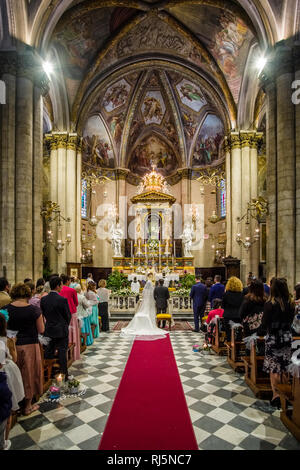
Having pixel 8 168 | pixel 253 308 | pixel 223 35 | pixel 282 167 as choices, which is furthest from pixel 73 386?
pixel 223 35

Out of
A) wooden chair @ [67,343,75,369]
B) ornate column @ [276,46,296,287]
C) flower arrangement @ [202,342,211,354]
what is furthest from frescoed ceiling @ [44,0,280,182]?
wooden chair @ [67,343,75,369]

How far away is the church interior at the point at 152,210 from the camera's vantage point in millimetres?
4230

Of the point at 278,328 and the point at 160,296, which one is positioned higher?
the point at 278,328

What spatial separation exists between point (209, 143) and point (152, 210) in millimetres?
7445

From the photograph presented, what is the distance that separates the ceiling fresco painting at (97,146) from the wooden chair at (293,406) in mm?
23037

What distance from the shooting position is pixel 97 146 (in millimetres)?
26125

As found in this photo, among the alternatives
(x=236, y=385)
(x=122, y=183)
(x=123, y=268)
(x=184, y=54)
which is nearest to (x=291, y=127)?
(x=236, y=385)

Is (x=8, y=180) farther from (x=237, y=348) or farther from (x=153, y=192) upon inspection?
(x=153, y=192)

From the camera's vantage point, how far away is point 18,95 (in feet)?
35.9

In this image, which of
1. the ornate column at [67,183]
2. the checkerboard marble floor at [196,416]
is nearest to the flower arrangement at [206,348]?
the checkerboard marble floor at [196,416]

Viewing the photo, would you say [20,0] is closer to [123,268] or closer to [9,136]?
[9,136]

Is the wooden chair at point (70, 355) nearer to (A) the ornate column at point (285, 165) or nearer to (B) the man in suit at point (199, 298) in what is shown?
(B) the man in suit at point (199, 298)

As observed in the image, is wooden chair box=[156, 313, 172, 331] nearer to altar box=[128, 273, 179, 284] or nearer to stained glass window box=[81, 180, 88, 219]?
altar box=[128, 273, 179, 284]
